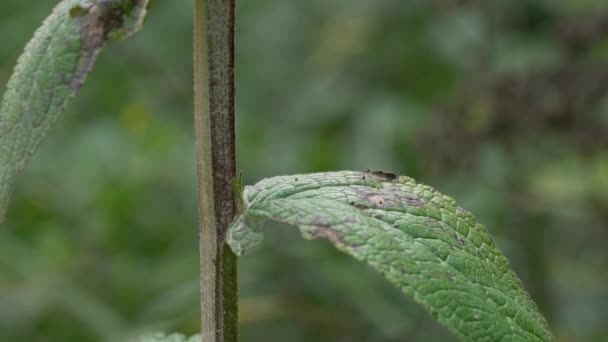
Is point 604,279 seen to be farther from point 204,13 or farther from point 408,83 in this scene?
point 204,13

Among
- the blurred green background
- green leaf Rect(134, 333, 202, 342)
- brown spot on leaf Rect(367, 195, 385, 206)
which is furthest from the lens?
the blurred green background

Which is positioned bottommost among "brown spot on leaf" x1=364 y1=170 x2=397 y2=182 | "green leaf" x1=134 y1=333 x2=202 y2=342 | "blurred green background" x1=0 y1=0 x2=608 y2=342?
"green leaf" x1=134 y1=333 x2=202 y2=342

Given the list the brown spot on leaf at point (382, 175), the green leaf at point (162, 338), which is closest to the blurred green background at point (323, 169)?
the green leaf at point (162, 338)

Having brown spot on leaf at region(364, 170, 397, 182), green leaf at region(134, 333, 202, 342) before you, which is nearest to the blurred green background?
green leaf at region(134, 333, 202, 342)

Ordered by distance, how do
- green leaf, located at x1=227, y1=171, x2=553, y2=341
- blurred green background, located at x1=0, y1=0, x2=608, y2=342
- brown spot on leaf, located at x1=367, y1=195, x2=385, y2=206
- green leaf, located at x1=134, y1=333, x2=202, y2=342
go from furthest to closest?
blurred green background, located at x1=0, y1=0, x2=608, y2=342, green leaf, located at x1=134, y1=333, x2=202, y2=342, brown spot on leaf, located at x1=367, y1=195, x2=385, y2=206, green leaf, located at x1=227, y1=171, x2=553, y2=341

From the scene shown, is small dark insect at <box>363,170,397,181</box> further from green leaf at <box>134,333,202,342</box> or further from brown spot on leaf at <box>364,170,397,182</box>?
green leaf at <box>134,333,202,342</box>

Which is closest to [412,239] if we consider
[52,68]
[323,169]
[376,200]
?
[376,200]
